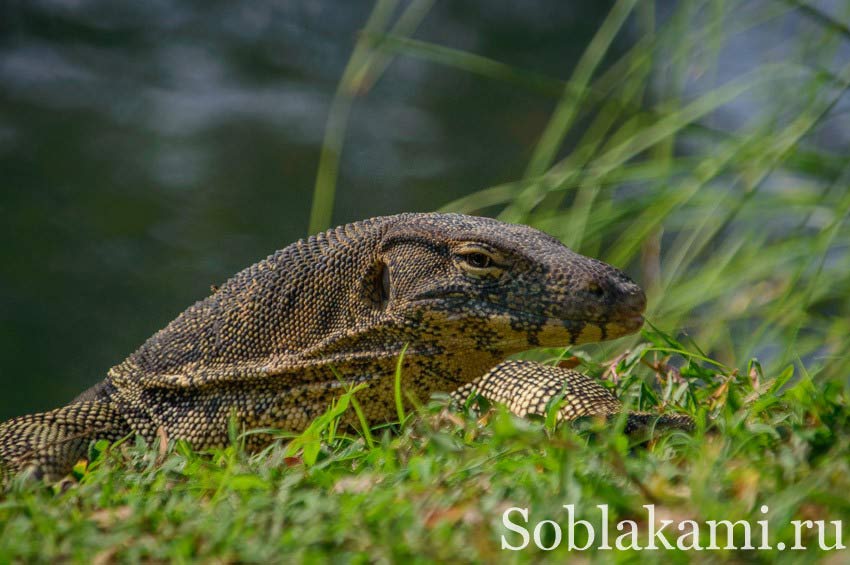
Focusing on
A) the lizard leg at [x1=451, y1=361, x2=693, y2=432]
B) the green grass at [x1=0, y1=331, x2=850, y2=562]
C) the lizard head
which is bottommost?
the green grass at [x1=0, y1=331, x2=850, y2=562]

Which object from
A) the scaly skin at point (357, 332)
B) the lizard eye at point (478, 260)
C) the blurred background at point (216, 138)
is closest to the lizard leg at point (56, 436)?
the scaly skin at point (357, 332)

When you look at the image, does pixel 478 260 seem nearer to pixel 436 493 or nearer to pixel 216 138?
pixel 436 493

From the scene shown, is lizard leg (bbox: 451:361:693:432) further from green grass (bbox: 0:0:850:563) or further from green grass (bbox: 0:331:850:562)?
green grass (bbox: 0:331:850:562)

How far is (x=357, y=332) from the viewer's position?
364 centimetres

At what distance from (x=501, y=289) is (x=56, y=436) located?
1712 millimetres

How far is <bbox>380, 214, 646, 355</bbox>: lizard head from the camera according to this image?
3.38m

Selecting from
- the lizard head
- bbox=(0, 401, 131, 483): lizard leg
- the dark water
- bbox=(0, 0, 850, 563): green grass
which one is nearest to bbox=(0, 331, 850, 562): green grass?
bbox=(0, 0, 850, 563): green grass

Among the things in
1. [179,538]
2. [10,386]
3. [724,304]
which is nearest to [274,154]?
[10,386]

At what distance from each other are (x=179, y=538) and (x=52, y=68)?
11200mm

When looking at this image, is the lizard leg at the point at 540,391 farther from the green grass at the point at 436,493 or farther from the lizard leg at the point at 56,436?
the lizard leg at the point at 56,436

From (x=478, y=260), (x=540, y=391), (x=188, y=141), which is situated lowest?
(x=540, y=391)

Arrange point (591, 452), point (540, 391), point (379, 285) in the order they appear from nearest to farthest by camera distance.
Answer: point (591, 452) < point (379, 285) < point (540, 391)

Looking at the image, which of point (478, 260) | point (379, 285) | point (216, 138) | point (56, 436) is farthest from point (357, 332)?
point (216, 138)

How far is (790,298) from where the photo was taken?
522cm
